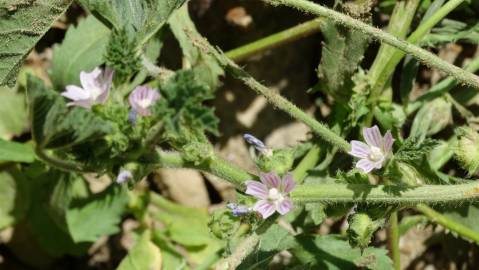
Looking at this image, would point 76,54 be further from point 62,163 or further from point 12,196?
point 62,163

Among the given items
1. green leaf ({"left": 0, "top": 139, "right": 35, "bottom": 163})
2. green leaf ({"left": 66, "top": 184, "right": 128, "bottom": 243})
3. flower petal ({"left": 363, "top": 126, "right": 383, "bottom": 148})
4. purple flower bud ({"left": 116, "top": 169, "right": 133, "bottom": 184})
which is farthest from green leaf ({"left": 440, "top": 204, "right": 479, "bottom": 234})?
green leaf ({"left": 0, "top": 139, "right": 35, "bottom": 163})

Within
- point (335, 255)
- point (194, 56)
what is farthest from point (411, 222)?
point (194, 56)

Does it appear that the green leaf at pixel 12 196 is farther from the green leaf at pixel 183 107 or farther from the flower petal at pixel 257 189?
the green leaf at pixel 183 107

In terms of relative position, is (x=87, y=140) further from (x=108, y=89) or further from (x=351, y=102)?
(x=351, y=102)

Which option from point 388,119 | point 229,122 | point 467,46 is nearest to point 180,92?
point 388,119

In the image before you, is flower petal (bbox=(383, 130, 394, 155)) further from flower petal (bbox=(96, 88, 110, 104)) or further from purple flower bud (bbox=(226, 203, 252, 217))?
flower petal (bbox=(96, 88, 110, 104))
